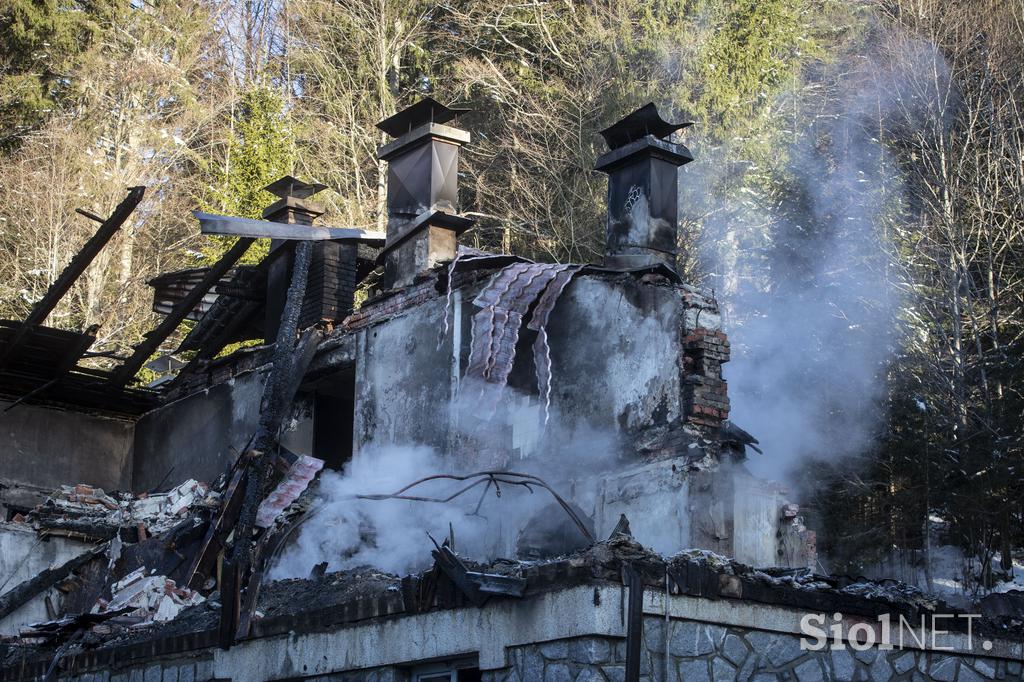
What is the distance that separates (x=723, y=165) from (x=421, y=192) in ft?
37.6

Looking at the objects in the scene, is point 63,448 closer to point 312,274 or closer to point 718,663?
point 312,274

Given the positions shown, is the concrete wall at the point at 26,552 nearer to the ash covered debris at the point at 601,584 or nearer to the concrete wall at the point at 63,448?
the concrete wall at the point at 63,448

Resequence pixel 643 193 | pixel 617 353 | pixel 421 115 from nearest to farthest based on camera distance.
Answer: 1. pixel 617 353
2. pixel 643 193
3. pixel 421 115

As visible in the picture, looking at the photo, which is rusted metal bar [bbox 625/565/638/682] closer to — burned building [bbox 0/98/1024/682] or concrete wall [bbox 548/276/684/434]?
burned building [bbox 0/98/1024/682]

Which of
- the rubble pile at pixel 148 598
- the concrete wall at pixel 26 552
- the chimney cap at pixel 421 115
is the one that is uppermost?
the chimney cap at pixel 421 115

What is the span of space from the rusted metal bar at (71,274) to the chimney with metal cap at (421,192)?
3.35m

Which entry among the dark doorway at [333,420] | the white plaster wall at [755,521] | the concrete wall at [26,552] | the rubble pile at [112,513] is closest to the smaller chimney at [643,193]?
the white plaster wall at [755,521]

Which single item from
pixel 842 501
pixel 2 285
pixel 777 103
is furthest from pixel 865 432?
pixel 2 285

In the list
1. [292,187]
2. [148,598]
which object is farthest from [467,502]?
[292,187]

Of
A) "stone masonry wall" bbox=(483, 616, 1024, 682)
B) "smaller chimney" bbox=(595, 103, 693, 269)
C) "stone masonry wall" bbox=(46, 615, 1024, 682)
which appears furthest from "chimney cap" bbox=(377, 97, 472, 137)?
"stone masonry wall" bbox=(483, 616, 1024, 682)

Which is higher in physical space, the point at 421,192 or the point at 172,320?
the point at 421,192

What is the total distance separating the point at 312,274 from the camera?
62.3 feet

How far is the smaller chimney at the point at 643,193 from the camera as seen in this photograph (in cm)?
1539

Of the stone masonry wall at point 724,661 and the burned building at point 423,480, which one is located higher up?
the burned building at point 423,480
